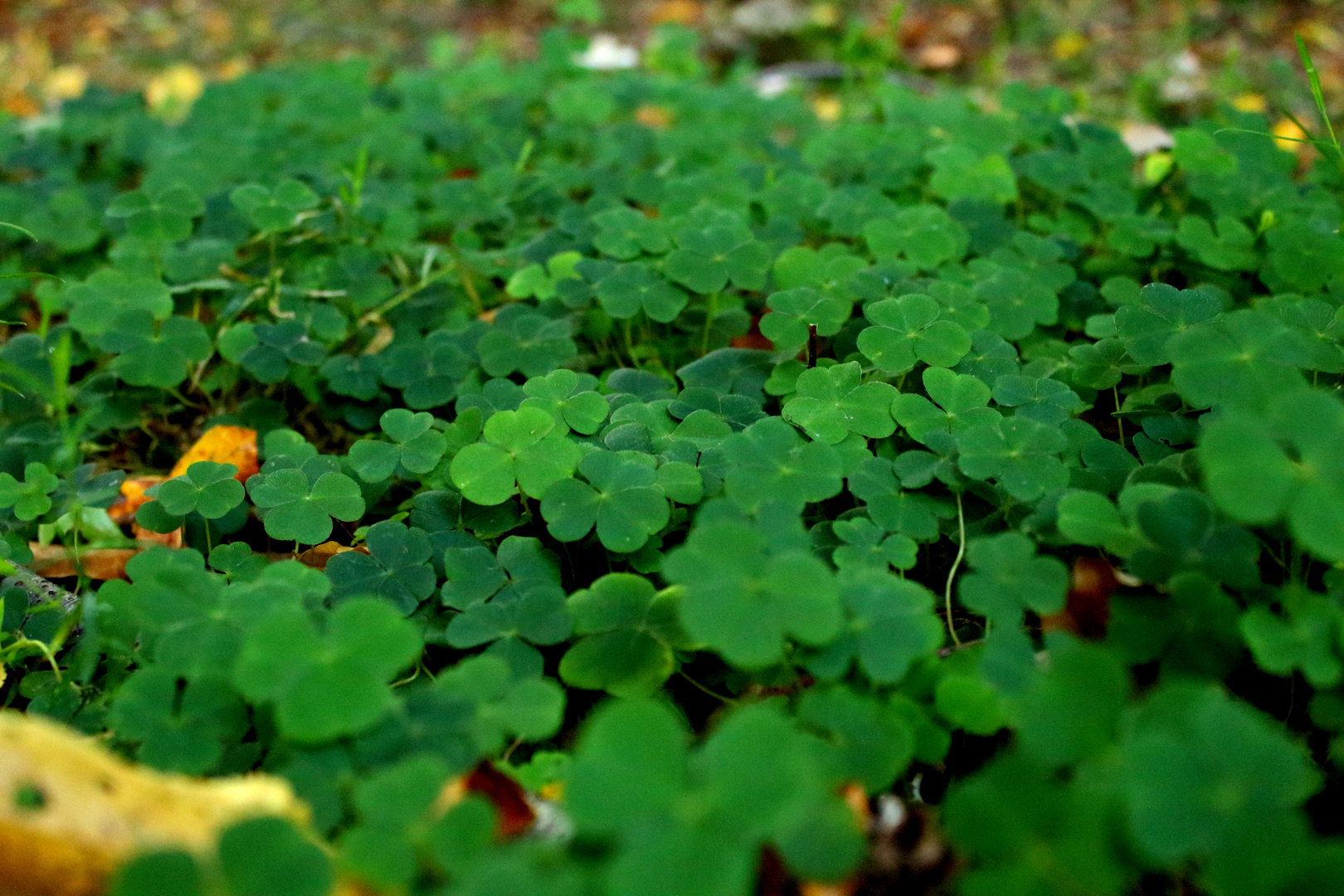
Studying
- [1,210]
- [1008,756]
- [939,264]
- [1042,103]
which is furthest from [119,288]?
[1042,103]

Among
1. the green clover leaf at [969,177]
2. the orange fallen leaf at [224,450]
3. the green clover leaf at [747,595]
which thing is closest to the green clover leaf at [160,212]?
the orange fallen leaf at [224,450]

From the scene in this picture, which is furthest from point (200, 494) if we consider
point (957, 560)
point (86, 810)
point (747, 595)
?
point (957, 560)

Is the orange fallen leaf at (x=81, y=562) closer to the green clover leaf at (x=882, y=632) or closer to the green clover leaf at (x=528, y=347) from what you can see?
the green clover leaf at (x=528, y=347)

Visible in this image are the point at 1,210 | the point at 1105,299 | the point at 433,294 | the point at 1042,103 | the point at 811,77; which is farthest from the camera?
the point at 811,77

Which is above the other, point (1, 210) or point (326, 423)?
point (1, 210)

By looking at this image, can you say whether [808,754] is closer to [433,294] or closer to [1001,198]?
[433,294]

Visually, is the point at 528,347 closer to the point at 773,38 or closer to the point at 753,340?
the point at 753,340
